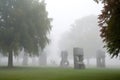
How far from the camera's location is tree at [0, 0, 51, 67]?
112 ft

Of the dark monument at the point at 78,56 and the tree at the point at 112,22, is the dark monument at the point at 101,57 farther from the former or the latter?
the tree at the point at 112,22

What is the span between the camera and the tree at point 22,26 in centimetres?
3416

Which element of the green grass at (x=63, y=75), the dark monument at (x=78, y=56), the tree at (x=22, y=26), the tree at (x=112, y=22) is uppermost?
the tree at (x=22, y=26)


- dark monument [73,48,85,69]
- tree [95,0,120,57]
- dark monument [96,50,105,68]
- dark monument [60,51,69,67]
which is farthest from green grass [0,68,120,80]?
dark monument [60,51,69,67]

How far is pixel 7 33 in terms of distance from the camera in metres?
33.7

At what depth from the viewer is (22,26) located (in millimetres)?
34438

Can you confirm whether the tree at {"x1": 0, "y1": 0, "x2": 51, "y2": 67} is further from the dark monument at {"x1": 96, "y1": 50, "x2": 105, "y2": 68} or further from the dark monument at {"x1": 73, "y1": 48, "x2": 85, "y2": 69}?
the dark monument at {"x1": 96, "y1": 50, "x2": 105, "y2": 68}

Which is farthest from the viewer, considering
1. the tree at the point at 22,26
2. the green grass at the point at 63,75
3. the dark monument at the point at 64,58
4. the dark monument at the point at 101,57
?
the dark monument at the point at 64,58

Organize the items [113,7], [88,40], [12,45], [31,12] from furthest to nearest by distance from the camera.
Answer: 1. [88,40]
2. [31,12]
3. [12,45]
4. [113,7]

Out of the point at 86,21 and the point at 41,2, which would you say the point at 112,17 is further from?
the point at 86,21

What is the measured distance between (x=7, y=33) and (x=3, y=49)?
2.53 meters

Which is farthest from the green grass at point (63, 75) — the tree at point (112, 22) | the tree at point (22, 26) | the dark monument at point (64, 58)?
the dark monument at point (64, 58)

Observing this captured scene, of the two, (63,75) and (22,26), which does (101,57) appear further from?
(63,75)

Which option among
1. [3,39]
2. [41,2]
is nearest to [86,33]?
[41,2]
